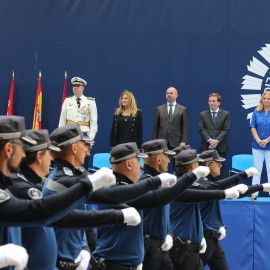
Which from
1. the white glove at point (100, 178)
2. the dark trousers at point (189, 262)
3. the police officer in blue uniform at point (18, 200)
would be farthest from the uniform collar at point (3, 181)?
the dark trousers at point (189, 262)

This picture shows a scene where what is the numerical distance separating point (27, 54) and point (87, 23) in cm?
140

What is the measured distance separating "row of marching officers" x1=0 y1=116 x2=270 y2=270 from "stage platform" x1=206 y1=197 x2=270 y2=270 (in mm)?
1288

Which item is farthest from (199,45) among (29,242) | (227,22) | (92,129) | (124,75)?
(29,242)

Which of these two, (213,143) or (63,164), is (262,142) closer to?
(213,143)

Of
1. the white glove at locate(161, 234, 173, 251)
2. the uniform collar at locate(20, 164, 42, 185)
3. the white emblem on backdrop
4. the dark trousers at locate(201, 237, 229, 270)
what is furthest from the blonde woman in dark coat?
the uniform collar at locate(20, 164, 42, 185)

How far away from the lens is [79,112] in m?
10.6

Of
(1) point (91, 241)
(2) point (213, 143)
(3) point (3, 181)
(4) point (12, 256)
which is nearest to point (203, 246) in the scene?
(1) point (91, 241)

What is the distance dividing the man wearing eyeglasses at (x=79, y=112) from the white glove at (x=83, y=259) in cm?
575

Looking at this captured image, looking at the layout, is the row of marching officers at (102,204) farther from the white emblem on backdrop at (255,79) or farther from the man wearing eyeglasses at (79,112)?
the white emblem on backdrop at (255,79)

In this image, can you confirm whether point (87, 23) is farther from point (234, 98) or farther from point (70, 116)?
point (234, 98)

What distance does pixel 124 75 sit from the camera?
11875 millimetres

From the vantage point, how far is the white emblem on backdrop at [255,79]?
11.8m

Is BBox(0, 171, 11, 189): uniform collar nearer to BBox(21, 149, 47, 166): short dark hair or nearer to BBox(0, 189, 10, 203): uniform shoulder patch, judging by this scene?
BBox(0, 189, 10, 203): uniform shoulder patch

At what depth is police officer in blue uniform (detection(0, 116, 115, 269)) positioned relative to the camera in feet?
10.2
